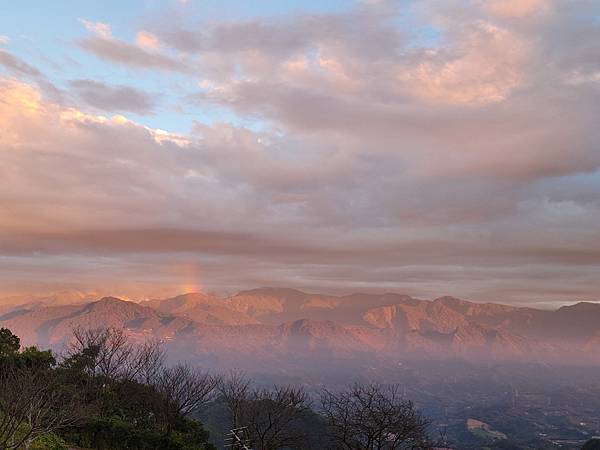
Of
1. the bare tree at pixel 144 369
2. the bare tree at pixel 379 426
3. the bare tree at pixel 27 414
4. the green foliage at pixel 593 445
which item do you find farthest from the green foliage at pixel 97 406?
the green foliage at pixel 593 445

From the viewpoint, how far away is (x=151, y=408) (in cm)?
4891

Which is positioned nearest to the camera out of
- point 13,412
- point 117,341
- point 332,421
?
point 13,412

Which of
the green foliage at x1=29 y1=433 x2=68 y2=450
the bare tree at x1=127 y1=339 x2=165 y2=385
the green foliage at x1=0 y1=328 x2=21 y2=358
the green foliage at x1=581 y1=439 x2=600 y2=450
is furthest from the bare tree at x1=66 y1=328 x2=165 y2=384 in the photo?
the green foliage at x1=581 y1=439 x2=600 y2=450

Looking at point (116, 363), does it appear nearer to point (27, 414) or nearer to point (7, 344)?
point (7, 344)

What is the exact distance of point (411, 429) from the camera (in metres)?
39.1

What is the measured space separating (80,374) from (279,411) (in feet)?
66.0

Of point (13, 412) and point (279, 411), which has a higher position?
point (13, 412)

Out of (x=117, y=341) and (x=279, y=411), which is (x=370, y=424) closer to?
(x=279, y=411)

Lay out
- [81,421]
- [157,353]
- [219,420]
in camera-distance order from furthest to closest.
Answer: [219,420] → [157,353] → [81,421]

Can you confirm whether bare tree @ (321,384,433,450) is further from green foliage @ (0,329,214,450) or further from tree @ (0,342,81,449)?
tree @ (0,342,81,449)

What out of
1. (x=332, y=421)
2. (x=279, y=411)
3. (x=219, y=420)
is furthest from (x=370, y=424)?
(x=219, y=420)

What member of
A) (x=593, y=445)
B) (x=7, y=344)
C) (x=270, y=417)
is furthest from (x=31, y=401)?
(x=593, y=445)

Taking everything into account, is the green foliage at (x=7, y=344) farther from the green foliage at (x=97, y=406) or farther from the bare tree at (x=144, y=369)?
the bare tree at (x=144, y=369)

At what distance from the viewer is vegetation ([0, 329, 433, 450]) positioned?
39831 millimetres
